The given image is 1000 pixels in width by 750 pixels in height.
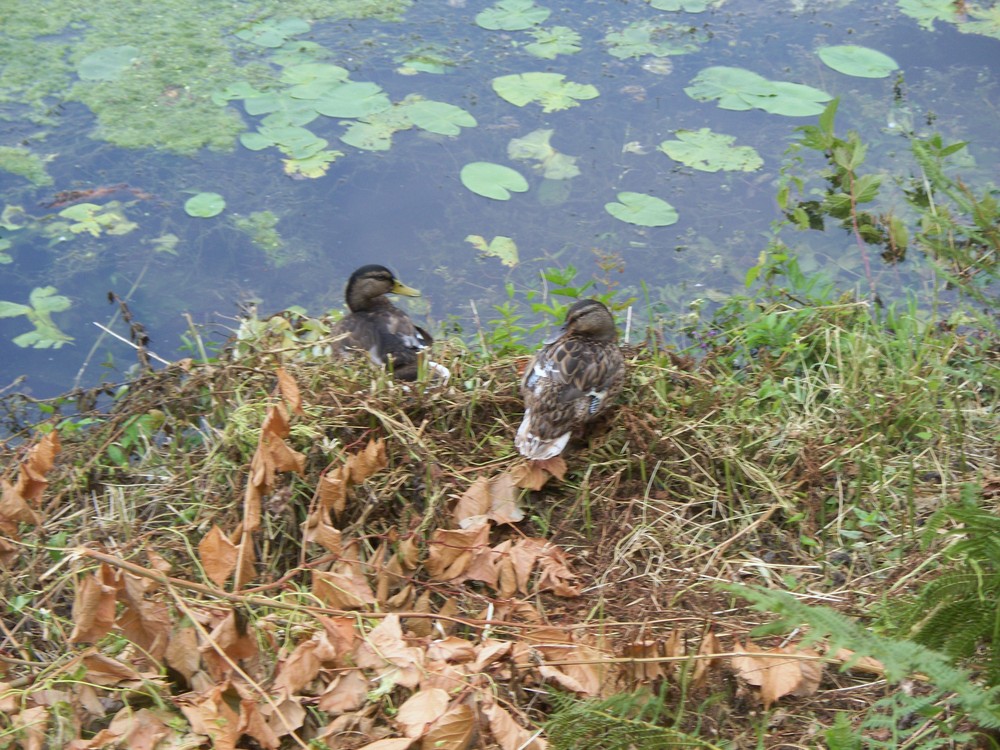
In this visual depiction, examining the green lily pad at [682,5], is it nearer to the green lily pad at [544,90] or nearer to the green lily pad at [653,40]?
the green lily pad at [653,40]

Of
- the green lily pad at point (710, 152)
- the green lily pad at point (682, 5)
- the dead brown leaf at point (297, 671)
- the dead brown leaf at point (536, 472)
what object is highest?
the green lily pad at point (682, 5)

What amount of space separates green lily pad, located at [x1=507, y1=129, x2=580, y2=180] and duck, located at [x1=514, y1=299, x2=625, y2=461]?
203 centimetres

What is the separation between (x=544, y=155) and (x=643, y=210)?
81 centimetres

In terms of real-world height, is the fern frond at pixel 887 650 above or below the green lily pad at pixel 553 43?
above

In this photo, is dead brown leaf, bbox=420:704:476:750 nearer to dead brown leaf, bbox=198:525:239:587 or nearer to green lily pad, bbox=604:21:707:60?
dead brown leaf, bbox=198:525:239:587

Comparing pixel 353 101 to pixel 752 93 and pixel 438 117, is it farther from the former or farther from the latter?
pixel 752 93

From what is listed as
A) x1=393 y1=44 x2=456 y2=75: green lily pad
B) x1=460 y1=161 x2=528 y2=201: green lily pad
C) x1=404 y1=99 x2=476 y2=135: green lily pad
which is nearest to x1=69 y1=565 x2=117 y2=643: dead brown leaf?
x1=460 y1=161 x2=528 y2=201: green lily pad

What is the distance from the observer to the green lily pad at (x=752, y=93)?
7062 mm

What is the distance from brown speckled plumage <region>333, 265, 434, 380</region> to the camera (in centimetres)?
506

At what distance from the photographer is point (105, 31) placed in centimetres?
791

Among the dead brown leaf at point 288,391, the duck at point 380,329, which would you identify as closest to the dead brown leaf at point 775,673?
the dead brown leaf at point 288,391

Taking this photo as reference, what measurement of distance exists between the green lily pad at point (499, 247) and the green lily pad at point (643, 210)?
66 centimetres

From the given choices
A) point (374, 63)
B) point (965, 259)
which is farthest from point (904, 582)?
point (374, 63)

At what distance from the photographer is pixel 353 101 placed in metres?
7.18
